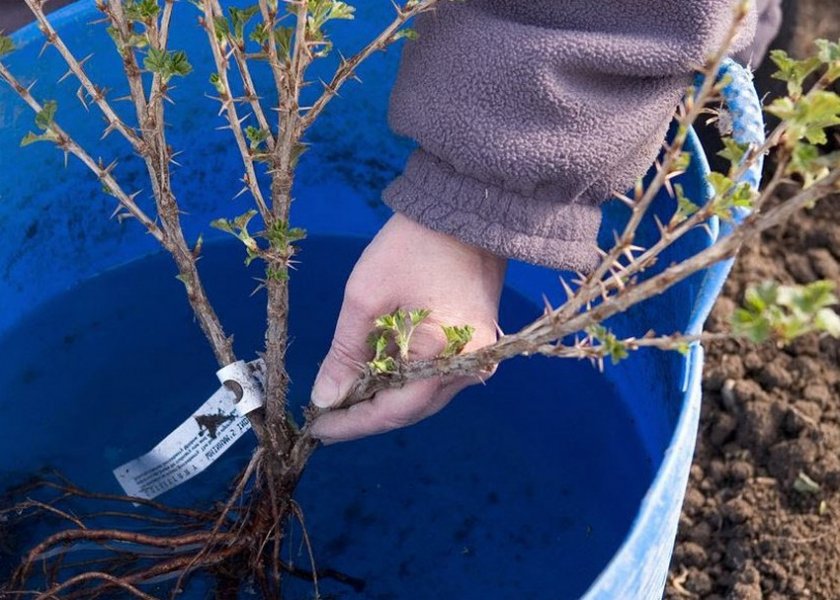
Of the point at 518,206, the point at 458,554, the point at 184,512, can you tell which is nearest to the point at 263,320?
the point at 184,512

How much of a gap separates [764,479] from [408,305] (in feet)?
2.77

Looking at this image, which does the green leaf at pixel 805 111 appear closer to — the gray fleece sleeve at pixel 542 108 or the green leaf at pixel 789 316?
the green leaf at pixel 789 316

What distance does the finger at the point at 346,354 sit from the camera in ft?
3.67

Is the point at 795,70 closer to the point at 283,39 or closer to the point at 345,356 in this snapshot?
the point at 283,39

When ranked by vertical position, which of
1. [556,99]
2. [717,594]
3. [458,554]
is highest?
[556,99]

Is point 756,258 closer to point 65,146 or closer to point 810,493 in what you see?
point 810,493

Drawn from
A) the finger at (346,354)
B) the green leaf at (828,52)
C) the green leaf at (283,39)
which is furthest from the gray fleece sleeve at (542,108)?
the green leaf at (828,52)

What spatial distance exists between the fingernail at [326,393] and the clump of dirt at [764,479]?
748mm

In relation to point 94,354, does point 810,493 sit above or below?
below

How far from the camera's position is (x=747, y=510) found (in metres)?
1.60

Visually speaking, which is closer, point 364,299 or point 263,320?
point 364,299

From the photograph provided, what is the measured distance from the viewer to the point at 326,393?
1158mm

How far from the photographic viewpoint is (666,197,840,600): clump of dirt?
154 centimetres

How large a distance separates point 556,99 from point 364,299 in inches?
12.4
